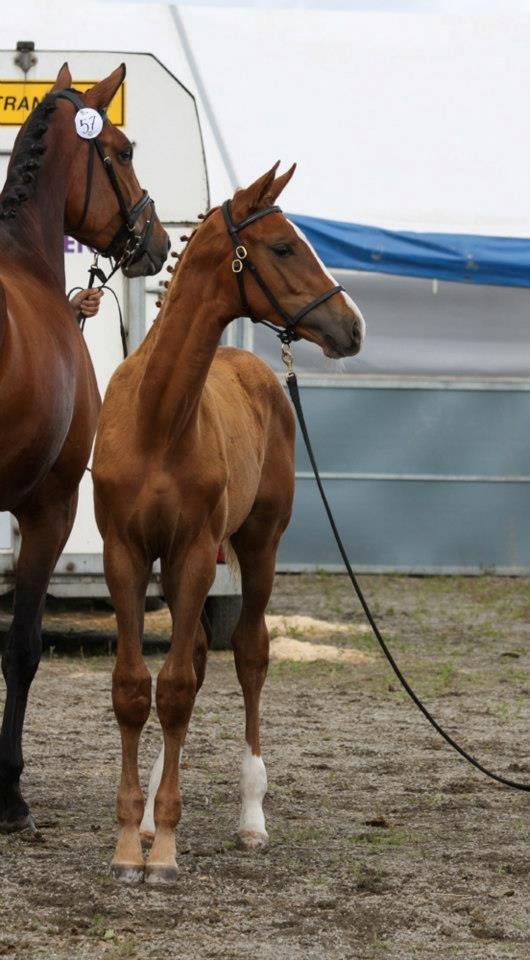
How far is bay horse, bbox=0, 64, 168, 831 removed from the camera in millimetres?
5152

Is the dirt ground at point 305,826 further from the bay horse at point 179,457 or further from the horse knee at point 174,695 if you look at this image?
the horse knee at point 174,695

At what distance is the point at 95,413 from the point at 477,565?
883 cm

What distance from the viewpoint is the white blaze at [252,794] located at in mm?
5152

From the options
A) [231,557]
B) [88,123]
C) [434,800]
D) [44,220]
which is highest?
[88,123]

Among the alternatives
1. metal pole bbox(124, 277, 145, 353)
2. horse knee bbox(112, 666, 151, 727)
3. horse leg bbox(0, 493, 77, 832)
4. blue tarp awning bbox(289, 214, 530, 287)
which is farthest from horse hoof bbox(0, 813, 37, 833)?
blue tarp awning bbox(289, 214, 530, 287)

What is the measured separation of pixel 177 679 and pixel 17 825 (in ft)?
3.25

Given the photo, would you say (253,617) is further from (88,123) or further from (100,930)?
(88,123)

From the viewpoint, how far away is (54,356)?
17.0 ft

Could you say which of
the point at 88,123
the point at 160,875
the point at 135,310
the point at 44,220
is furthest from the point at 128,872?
the point at 135,310

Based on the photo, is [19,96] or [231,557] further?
[19,96]

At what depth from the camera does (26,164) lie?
17.7ft

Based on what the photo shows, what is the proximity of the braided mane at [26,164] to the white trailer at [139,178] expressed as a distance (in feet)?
10.5

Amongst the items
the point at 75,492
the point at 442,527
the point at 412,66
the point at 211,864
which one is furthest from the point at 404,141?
the point at 211,864

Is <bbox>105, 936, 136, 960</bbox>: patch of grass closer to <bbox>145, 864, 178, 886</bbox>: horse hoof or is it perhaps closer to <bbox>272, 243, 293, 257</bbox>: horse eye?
<bbox>145, 864, 178, 886</bbox>: horse hoof
